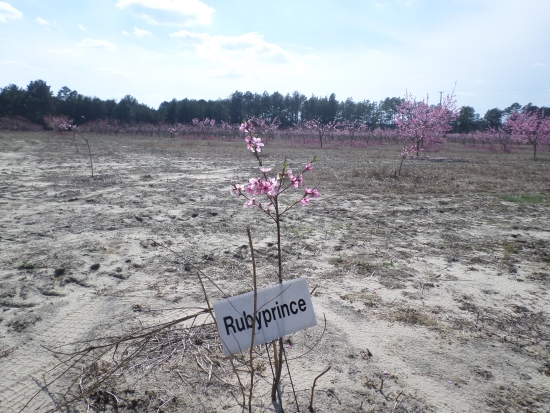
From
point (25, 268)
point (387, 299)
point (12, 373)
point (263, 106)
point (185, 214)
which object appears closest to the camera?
point (12, 373)

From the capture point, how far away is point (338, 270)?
3.58 meters

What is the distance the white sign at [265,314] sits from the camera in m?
1.54

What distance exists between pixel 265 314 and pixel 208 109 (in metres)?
67.7

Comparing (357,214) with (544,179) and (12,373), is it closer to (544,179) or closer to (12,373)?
(12,373)

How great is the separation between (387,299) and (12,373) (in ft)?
8.57

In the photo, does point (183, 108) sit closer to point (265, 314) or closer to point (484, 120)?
point (484, 120)

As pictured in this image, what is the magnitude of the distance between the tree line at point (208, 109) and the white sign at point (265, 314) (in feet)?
88.8

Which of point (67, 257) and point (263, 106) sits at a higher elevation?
point (263, 106)

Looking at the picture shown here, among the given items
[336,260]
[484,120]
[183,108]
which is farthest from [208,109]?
[336,260]

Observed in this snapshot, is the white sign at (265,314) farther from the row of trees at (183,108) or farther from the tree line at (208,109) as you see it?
the row of trees at (183,108)

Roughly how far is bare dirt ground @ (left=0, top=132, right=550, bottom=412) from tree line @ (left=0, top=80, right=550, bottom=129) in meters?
23.7

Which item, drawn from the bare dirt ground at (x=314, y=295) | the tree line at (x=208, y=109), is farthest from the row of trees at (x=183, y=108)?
the bare dirt ground at (x=314, y=295)

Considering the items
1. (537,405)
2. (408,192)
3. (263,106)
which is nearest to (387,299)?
(537,405)

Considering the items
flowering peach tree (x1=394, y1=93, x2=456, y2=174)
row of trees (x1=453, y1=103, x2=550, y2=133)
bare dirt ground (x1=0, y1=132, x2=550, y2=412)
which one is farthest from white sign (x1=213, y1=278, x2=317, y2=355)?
row of trees (x1=453, y1=103, x2=550, y2=133)
